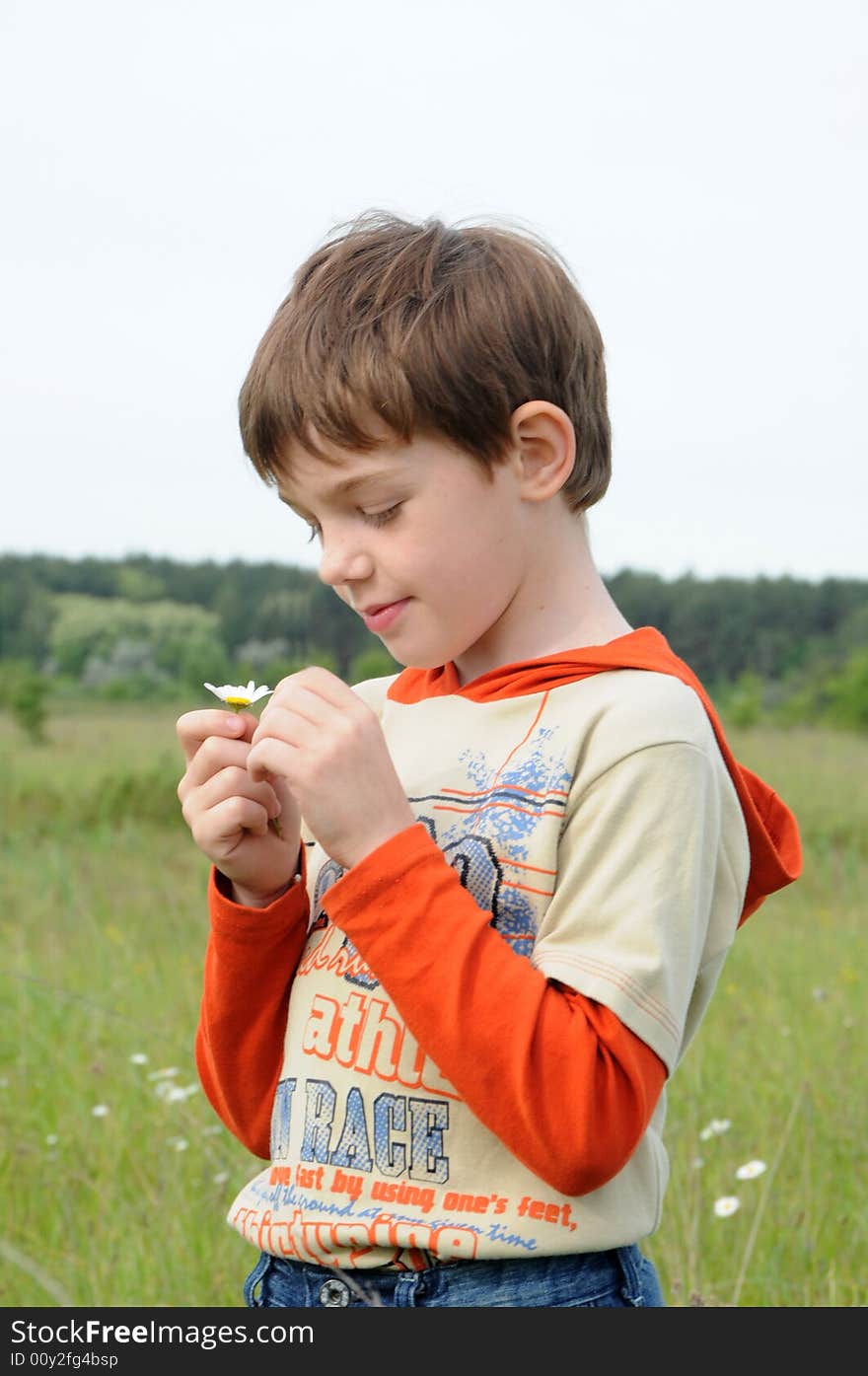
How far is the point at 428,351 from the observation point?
118cm

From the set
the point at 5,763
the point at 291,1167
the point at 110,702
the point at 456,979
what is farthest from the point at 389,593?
the point at 110,702

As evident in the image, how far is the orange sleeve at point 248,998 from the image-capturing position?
129cm

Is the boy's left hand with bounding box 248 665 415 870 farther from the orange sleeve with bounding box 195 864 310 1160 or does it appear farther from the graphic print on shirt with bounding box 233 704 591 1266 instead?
the orange sleeve with bounding box 195 864 310 1160

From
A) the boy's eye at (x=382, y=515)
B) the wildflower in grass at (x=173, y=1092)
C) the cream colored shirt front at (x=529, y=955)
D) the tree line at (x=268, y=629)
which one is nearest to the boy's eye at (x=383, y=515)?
the boy's eye at (x=382, y=515)

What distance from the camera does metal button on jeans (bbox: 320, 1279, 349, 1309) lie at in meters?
1.17

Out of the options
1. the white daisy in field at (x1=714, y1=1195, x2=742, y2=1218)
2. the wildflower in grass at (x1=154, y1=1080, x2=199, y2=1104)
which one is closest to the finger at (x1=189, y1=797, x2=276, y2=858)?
the white daisy in field at (x1=714, y1=1195, x2=742, y2=1218)

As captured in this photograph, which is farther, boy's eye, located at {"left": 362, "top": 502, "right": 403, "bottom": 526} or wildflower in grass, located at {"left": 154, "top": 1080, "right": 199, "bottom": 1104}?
wildflower in grass, located at {"left": 154, "top": 1080, "right": 199, "bottom": 1104}

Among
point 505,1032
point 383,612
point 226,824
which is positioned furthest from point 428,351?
point 505,1032

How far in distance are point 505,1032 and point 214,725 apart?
41 centimetres

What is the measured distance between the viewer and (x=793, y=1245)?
7.54ft

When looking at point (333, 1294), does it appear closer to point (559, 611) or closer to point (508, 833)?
point (508, 833)

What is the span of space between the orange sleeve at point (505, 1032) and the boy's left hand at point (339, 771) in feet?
0.11

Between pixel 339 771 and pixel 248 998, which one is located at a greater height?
pixel 339 771

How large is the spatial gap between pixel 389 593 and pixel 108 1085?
7.09 ft
